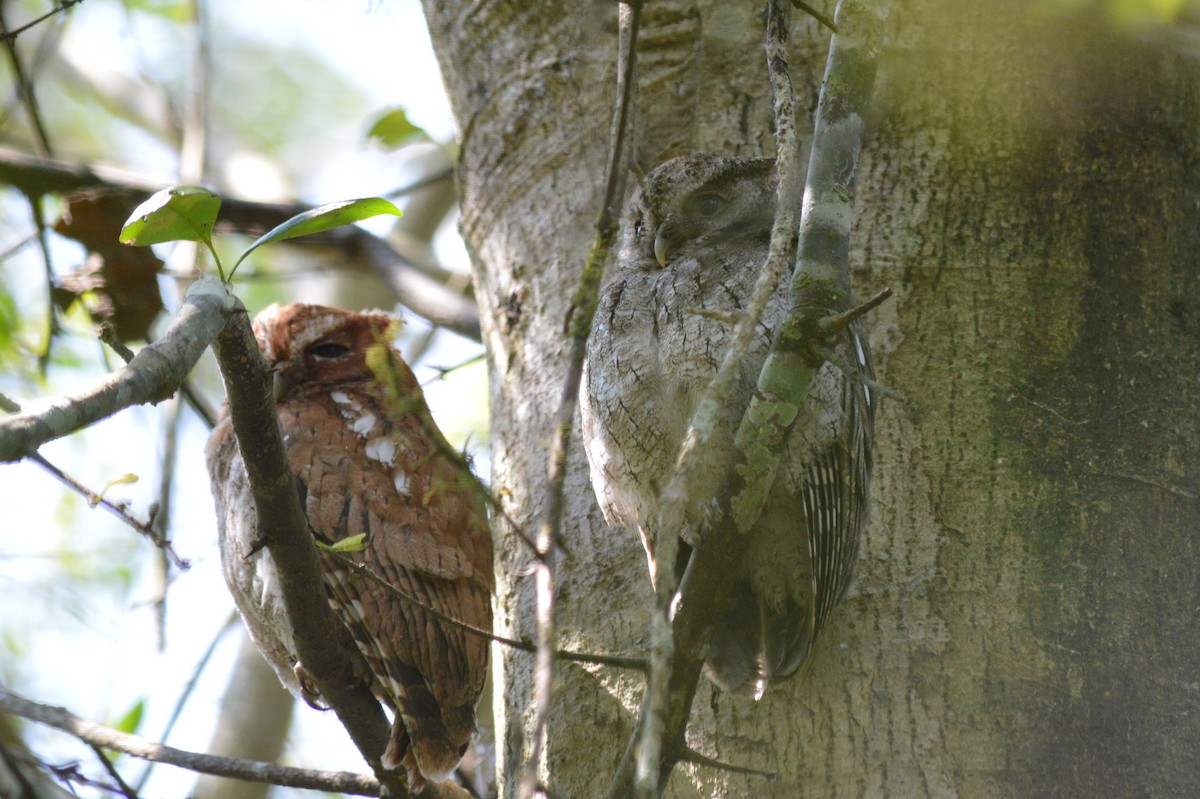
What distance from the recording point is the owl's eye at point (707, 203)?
7.82 feet

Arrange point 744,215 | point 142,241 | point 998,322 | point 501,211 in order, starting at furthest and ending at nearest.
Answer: point 501,211, point 744,215, point 998,322, point 142,241

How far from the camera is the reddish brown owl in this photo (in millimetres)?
2766

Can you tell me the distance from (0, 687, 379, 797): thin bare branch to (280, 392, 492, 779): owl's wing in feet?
1.35

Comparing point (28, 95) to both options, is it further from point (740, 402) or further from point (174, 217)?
point (740, 402)

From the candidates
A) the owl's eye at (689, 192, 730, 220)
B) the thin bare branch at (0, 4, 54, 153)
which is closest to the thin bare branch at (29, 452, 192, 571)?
the owl's eye at (689, 192, 730, 220)

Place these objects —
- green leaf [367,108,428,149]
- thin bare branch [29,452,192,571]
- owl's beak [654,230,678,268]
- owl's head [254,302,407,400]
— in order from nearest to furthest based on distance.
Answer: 1. thin bare branch [29,452,192,571]
2. owl's beak [654,230,678,268]
3. green leaf [367,108,428,149]
4. owl's head [254,302,407,400]

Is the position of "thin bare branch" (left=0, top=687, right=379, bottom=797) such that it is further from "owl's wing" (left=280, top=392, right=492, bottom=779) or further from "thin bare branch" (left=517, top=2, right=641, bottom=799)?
"thin bare branch" (left=517, top=2, right=641, bottom=799)

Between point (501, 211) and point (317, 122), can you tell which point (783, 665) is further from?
point (317, 122)

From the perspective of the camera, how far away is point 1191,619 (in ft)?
5.70

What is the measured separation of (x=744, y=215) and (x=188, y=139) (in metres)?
2.53

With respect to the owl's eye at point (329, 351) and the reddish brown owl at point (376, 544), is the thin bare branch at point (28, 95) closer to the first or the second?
the reddish brown owl at point (376, 544)

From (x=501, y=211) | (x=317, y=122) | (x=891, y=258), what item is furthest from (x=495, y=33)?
(x=317, y=122)

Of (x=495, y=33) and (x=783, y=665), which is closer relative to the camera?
(x=783, y=665)

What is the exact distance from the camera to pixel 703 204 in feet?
7.86
